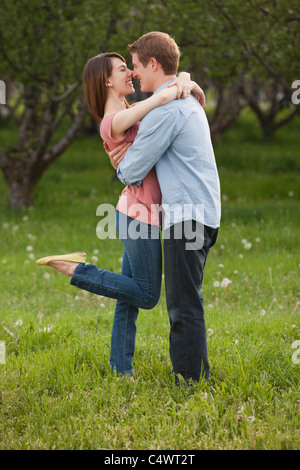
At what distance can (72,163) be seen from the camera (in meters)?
17.5

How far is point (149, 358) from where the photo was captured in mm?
4508

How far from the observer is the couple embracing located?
3.55 m

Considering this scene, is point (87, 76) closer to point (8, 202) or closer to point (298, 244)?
point (298, 244)

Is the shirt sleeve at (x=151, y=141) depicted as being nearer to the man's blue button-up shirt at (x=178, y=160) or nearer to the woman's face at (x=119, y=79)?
the man's blue button-up shirt at (x=178, y=160)

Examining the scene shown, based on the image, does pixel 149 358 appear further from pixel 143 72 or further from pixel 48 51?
pixel 48 51

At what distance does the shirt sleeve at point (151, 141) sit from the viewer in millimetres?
3482

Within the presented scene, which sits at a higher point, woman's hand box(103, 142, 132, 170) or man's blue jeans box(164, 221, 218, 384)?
woman's hand box(103, 142, 132, 170)

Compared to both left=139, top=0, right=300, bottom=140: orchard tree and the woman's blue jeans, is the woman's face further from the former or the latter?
left=139, top=0, right=300, bottom=140: orchard tree

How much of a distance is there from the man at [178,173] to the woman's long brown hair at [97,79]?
7.3 inches

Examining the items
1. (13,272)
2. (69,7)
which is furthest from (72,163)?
(13,272)

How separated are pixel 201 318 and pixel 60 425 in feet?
3.46

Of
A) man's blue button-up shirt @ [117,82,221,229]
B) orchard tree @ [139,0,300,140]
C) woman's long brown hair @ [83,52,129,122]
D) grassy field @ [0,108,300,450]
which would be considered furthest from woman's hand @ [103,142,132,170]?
orchard tree @ [139,0,300,140]

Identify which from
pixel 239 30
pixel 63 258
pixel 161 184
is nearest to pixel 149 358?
pixel 63 258

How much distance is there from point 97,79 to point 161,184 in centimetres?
78
